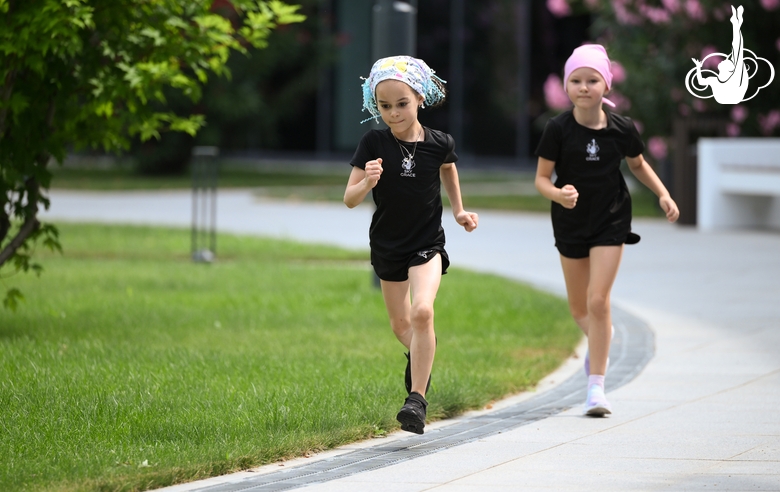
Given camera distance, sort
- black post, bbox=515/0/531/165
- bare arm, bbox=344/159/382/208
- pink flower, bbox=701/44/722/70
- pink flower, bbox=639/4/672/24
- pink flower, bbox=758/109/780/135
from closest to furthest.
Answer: bare arm, bbox=344/159/382/208
pink flower, bbox=758/109/780/135
pink flower, bbox=701/44/722/70
pink flower, bbox=639/4/672/24
black post, bbox=515/0/531/165

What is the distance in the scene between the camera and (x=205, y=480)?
16.7 ft

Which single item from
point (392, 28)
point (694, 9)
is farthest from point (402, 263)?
point (694, 9)

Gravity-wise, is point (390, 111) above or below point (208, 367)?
above

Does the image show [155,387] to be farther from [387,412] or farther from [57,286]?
[57,286]

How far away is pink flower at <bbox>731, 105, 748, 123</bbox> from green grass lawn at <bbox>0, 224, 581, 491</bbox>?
313 inches

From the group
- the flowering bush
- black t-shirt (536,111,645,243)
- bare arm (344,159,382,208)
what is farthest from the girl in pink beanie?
the flowering bush

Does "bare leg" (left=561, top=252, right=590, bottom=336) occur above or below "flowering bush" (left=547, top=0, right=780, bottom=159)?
below

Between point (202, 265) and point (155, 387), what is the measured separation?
7140 millimetres

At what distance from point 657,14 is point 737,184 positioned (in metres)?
3.79

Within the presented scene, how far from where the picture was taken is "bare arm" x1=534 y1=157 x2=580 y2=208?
248 inches

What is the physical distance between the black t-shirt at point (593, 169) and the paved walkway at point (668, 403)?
999 mm

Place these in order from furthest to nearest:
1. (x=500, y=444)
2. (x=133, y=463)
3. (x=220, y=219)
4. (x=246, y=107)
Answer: (x=246, y=107) → (x=220, y=219) → (x=500, y=444) → (x=133, y=463)

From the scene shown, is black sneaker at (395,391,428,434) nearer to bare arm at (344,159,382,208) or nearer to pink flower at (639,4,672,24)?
bare arm at (344,159,382,208)

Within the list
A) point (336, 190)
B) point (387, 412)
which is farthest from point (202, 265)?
point (336, 190)
